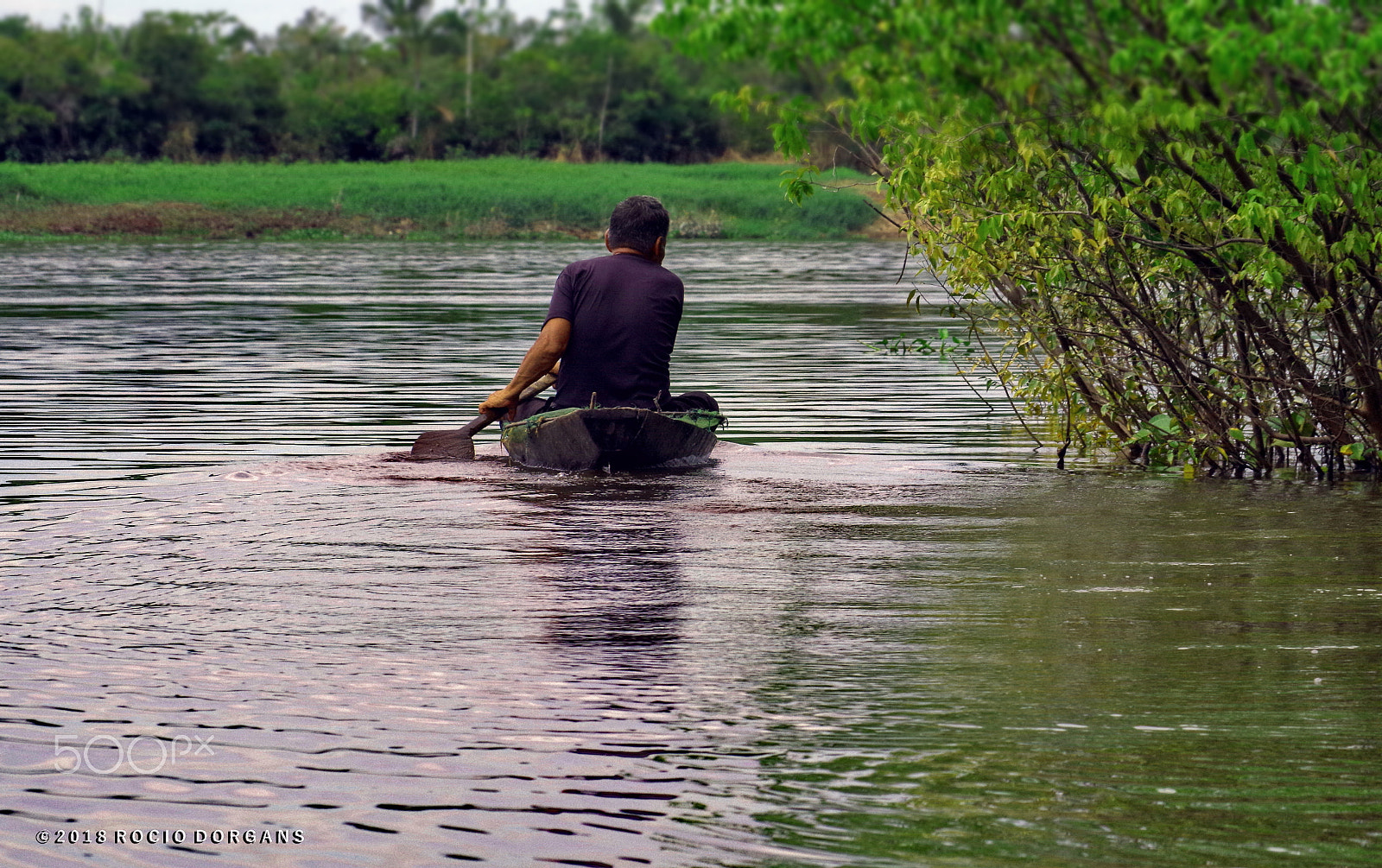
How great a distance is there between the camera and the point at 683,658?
20.7 feet

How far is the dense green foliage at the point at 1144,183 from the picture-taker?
6.47m

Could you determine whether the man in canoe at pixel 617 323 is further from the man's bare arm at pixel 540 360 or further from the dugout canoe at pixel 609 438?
the dugout canoe at pixel 609 438

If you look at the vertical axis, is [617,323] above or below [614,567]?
above

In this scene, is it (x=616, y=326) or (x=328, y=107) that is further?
(x=328, y=107)

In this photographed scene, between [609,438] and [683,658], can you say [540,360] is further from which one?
[683,658]

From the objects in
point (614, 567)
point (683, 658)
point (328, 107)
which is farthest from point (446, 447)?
point (328, 107)

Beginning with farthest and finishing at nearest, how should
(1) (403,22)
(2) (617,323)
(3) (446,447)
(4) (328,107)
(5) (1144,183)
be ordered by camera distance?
(1) (403,22)
(4) (328,107)
(3) (446,447)
(2) (617,323)
(5) (1144,183)

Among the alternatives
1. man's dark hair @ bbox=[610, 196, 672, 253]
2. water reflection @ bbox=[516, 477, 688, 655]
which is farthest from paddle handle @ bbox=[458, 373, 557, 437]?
man's dark hair @ bbox=[610, 196, 672, 253]

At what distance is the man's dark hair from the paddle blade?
167cm

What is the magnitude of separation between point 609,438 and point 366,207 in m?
48.5

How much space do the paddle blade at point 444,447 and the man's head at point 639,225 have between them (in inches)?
64.5

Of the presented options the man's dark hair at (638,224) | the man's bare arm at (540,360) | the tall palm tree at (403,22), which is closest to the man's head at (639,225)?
the man's dark hair at (638,224)

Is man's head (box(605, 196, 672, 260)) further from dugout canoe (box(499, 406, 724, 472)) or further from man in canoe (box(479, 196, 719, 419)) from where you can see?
dugout canoe (box(499, 406, 724, 472))

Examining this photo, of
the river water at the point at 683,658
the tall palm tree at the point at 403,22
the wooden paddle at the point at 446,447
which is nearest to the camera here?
the river water at the point at 683,658
